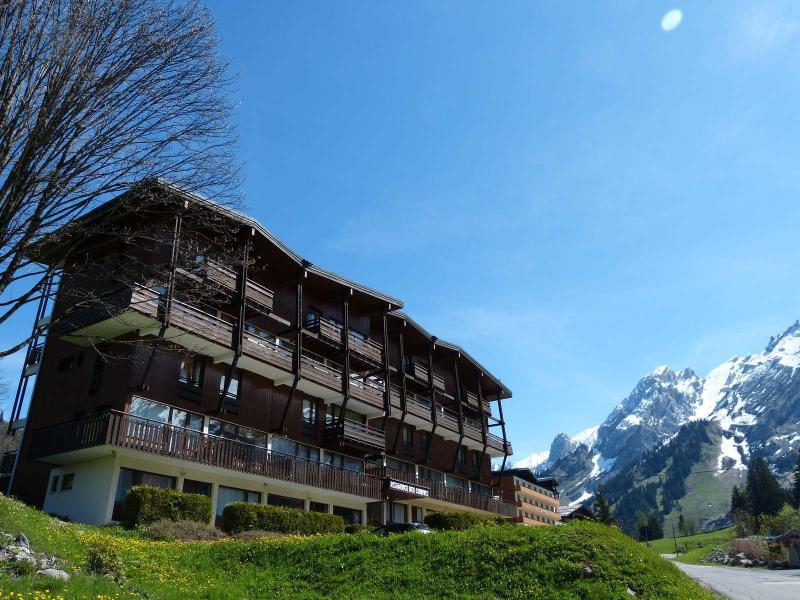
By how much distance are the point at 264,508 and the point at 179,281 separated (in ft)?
52.1

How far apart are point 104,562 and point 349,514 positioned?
25.4 metres

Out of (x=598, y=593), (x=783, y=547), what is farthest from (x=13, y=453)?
(x=783, y=547)

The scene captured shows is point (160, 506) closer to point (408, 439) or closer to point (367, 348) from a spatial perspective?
point (367, 348)

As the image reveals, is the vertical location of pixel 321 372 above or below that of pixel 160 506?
A: above

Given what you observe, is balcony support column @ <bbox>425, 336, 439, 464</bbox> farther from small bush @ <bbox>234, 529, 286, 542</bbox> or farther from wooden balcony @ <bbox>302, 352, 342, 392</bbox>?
small bush @ <bbox>234, 529, 286, 542</bbox>

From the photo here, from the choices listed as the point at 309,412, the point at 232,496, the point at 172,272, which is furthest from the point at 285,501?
the point at 172,272

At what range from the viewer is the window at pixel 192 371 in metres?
30.0

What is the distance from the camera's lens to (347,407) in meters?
40.7

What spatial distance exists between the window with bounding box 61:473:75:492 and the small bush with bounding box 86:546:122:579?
14566mm

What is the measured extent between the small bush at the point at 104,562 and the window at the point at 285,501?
18.6 metres

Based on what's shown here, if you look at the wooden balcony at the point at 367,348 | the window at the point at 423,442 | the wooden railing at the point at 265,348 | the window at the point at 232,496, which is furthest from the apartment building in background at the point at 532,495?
the window at the point at 232,496

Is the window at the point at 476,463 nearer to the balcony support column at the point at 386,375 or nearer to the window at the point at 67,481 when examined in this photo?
the balcony support column at the point at 386,375

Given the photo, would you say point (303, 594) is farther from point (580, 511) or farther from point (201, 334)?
point (580, 511)

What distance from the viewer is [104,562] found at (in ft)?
46.3
